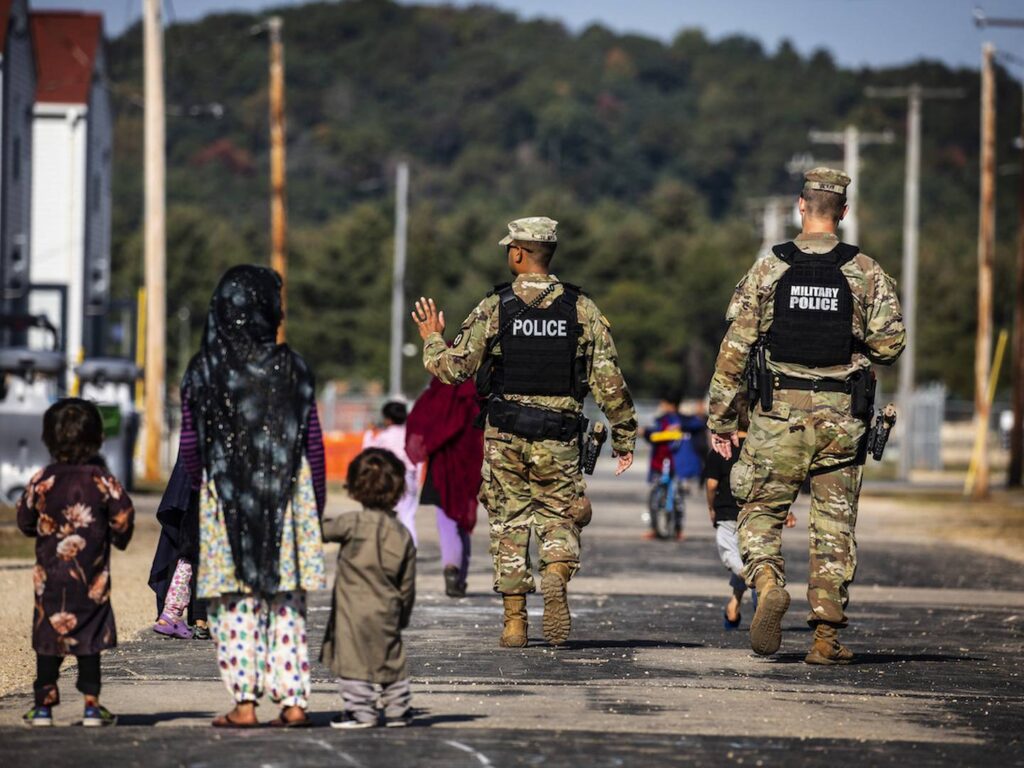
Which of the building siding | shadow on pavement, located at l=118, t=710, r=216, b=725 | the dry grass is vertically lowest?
the dry grass

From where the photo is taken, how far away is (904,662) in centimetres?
1105

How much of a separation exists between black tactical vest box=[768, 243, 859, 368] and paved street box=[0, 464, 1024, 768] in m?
Result: 1.53

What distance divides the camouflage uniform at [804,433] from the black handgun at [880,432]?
0.10 m

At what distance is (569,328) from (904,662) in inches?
94.3

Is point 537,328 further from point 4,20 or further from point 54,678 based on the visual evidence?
point 4,20

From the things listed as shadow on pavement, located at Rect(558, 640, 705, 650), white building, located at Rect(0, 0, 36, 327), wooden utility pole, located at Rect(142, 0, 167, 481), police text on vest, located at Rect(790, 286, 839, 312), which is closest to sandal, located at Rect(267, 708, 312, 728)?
shadow on pavement, located at Rect(558, 640, 705, 650)

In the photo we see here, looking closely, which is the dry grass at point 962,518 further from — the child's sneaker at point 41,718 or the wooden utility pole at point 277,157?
the child's sneaker at point 41,718

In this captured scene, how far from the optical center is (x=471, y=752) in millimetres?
7559

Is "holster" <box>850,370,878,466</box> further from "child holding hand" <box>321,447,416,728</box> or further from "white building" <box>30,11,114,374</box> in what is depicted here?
"white building" <box>30,11,114,374</box>

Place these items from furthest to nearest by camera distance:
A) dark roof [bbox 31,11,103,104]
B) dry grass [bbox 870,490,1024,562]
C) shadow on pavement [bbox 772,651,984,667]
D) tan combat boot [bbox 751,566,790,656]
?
1. dark roof [bbox 31,11,103,104]
2. dry grass [bbox 870,490,1024,562]
3. shadow on pavement [bbox 772,651,984,667]
4. tan combat boot [bbox 751,566,790,656]

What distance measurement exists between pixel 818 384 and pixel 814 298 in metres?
0.43

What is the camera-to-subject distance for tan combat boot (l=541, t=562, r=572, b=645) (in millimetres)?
11156

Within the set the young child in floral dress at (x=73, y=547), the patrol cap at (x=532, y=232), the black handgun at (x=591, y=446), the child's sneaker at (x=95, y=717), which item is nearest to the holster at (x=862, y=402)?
the black handgun at (x=591, y=446)

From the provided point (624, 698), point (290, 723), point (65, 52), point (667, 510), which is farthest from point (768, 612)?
point (65, 52)
